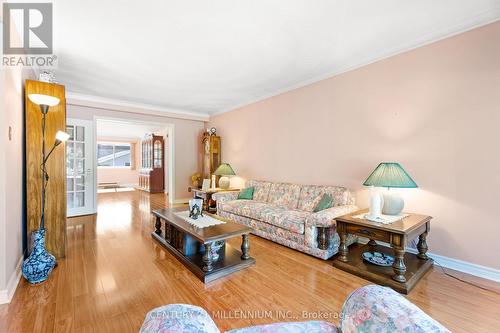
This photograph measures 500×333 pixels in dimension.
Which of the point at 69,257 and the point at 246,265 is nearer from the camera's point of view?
the point at 246,265

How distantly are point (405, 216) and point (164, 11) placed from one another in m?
3.27

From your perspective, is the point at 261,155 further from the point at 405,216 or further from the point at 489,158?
the point at 489,158

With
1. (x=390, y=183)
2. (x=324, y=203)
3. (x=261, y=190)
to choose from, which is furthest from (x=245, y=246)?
(x=261, y=190)

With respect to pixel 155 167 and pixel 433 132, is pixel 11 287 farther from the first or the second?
pixel 155 167

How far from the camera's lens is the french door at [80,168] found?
4.66 m

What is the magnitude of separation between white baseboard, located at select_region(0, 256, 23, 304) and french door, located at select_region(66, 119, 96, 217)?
2.87 m

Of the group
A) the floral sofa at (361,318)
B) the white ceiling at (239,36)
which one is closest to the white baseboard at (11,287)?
the floral sofa at (361,318)

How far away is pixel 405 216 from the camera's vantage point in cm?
249

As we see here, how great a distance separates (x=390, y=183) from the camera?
2.39m

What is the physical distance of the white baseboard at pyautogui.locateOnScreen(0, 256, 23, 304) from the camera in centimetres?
180

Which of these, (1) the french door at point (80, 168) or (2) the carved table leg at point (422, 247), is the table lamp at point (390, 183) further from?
(1) the french door at point (80, 168)

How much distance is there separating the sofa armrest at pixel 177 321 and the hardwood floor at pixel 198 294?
99 cm

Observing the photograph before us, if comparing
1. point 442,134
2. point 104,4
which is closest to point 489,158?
point 442,134

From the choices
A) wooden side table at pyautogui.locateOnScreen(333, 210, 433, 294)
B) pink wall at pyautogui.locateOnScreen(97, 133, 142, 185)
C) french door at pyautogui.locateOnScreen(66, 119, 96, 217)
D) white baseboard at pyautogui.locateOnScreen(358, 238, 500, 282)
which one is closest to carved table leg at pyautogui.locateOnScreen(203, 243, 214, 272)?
wooden side table at pyautogui.locateOnScreen(333, 210, 433, 294)
